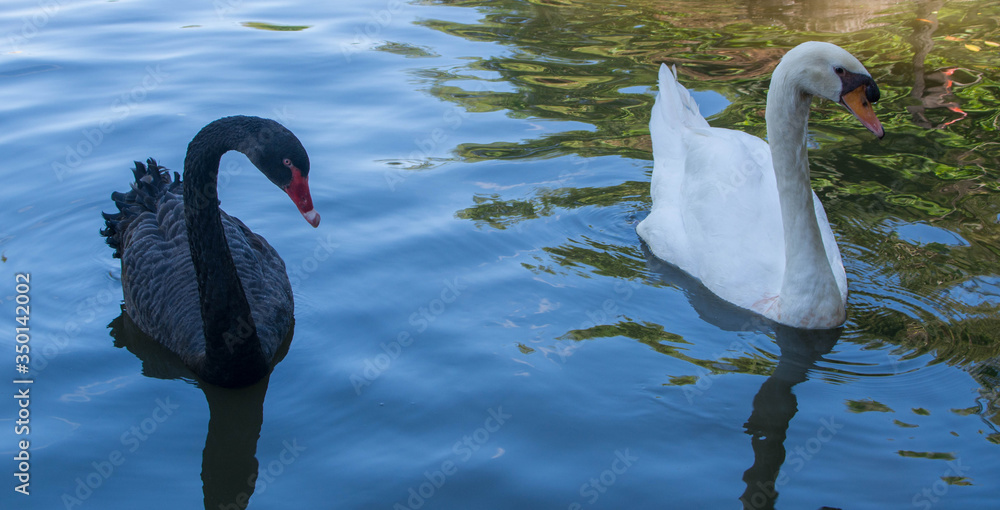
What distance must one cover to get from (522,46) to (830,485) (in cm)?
769

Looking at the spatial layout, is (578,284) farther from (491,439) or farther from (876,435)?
(876,435)

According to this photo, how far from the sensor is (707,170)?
6.34 metres

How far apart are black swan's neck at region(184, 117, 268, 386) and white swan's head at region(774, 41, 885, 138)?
3.05 m

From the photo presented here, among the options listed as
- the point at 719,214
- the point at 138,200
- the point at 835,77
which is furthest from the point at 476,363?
the point at 138,200

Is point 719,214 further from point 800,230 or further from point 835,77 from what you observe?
point 835,77

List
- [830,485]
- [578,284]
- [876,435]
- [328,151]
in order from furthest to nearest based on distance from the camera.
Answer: [328,151], [578,284], [876,435], [830,485]

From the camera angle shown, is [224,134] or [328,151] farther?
[328,151]

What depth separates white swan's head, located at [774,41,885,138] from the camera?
4.96 meters

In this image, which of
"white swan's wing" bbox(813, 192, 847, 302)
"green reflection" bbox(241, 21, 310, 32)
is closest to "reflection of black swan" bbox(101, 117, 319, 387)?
"white swan's wing" bbox(813, 192, 847, 302)

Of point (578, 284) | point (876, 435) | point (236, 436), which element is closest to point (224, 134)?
point (236, 436)

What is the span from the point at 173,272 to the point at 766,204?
3728 millimetres

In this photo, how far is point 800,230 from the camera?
212 inches

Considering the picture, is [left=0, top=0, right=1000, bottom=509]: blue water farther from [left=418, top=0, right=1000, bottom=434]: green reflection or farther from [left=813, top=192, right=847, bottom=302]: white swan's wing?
[left=813, top=192, right=847, bottom=302]: white swan's wing

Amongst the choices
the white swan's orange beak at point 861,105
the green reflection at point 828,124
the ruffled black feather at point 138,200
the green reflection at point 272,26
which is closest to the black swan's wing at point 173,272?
the ruffled black feather at point 138,200
